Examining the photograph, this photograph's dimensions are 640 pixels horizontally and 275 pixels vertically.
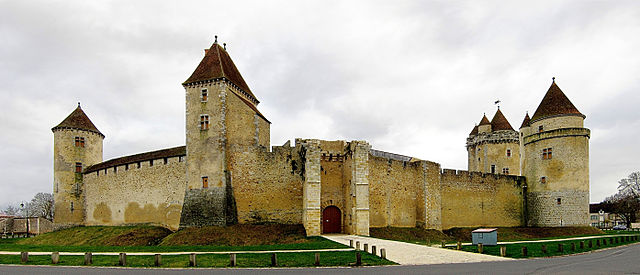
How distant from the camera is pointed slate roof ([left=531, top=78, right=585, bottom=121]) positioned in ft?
132

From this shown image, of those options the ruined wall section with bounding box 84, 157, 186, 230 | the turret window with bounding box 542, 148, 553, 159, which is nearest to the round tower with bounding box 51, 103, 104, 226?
the ruined wall section with bounding box 84, 157, 186, 230

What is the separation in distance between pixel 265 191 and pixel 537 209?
25.0 metres

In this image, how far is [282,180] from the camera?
30.5 metres

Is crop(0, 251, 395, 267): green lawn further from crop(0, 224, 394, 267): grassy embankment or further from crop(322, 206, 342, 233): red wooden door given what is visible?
crop(322, 206, 342, 233): red wooden door

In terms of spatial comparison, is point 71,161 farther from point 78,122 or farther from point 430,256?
point 430,256

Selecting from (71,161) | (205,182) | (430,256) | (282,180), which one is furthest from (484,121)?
(71,161)

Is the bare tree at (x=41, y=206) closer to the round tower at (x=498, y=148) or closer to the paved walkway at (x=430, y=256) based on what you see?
the round tower at (x=498, y=148)

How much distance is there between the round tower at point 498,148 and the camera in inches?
1969

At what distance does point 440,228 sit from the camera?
35.9 m

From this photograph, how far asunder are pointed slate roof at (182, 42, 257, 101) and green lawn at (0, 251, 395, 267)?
14146 millimetres

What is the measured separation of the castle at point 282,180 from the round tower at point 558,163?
0.08 meters

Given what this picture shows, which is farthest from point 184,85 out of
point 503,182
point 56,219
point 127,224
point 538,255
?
point 503,182

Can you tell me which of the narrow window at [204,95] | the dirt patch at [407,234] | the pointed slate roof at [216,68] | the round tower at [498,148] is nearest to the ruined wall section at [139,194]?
the narrow window at [204,95]

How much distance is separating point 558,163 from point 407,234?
57.5ft
